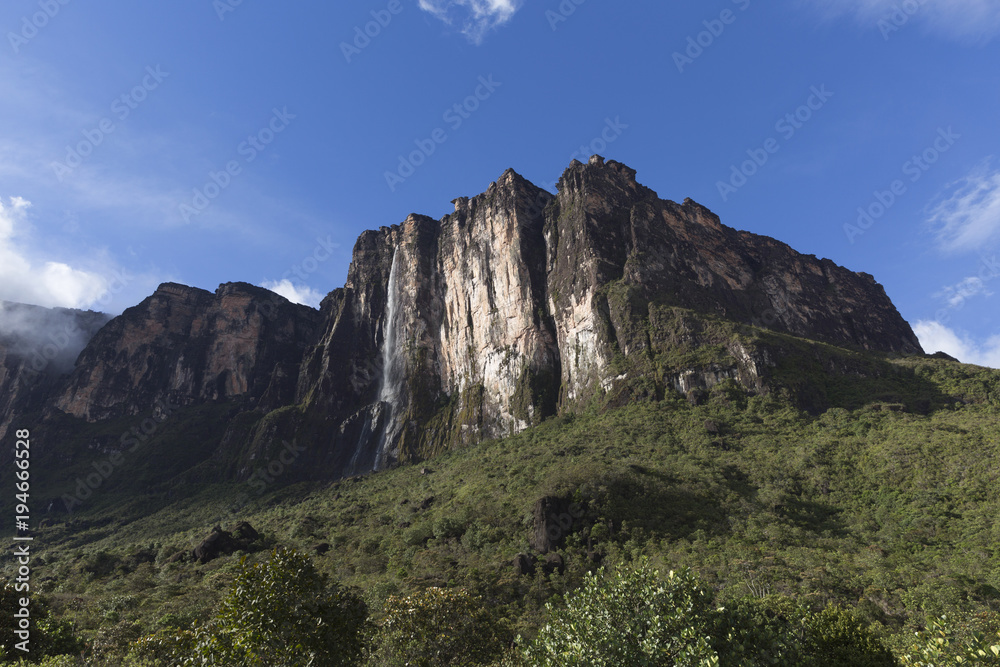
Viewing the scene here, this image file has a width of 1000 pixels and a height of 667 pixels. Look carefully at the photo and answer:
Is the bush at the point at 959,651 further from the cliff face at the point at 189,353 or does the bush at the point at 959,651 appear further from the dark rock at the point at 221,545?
the cliff face at the point at 189,353

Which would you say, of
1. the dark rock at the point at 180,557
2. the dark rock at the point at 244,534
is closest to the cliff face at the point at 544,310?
the dark rock at the point at 244,534

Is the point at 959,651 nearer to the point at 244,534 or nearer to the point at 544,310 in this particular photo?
the point at 244,534

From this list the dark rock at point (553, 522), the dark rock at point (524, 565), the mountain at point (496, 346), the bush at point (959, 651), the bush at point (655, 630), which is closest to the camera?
the bush at point (959, 651)

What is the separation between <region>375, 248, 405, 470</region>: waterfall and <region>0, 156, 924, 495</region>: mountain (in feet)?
1.27

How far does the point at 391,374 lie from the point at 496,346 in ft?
91.9

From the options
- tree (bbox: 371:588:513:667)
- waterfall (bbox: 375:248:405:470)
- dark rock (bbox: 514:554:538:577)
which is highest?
waterfall (bbox: 375:248:405:470)

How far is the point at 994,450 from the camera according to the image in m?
47.8

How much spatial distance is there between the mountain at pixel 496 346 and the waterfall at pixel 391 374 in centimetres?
39

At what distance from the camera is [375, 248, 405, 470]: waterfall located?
10494 cm

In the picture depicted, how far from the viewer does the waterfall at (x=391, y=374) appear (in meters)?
105

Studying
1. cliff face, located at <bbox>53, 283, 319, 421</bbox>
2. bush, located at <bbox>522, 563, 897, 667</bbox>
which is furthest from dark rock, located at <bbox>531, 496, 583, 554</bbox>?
cliff face, located at <bbox>53, 283, 319, 421</bbox>

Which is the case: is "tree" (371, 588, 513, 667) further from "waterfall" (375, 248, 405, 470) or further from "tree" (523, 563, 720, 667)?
"waterfall" (375, 248, 405, 470)

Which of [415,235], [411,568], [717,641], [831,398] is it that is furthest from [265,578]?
[415,235]

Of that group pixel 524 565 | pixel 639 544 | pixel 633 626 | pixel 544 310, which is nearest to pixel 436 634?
pixel 633 626
